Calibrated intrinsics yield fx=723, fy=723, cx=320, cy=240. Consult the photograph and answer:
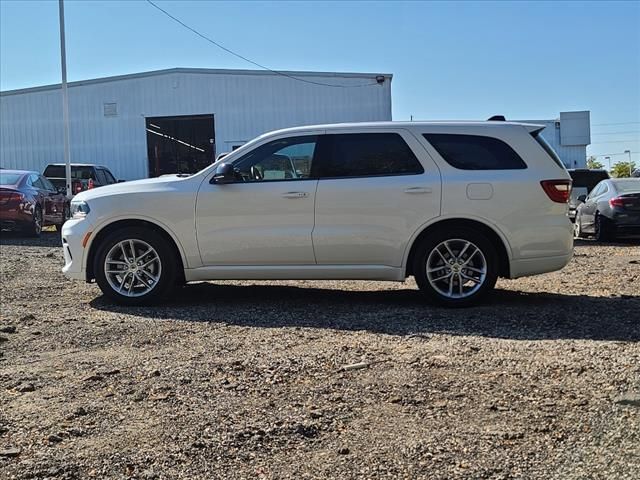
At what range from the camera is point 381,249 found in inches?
270

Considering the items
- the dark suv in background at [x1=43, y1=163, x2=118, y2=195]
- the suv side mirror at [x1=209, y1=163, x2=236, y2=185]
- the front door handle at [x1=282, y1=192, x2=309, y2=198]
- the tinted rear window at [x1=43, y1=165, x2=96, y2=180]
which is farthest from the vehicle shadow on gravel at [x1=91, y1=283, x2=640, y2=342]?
the tinted rear window at [x1=43, y1=165, x2=96, y2=180]

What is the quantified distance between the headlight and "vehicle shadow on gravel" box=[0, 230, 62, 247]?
6.87 metres

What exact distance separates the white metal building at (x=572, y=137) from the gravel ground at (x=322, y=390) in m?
26.7

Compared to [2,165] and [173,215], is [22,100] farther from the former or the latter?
[173,215]

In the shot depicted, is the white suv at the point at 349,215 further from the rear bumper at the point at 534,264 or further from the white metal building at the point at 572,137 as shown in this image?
the white metal building at the point at 572,137

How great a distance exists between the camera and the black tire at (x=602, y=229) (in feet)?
45.3

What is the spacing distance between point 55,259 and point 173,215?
5164 mm

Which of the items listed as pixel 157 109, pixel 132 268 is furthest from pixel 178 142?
pixel 132 268

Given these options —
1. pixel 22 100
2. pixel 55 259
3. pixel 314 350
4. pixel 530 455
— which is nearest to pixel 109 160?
pixel 22 100

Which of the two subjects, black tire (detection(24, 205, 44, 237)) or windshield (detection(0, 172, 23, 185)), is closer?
black tire (detection(24, 205, 44, 237))

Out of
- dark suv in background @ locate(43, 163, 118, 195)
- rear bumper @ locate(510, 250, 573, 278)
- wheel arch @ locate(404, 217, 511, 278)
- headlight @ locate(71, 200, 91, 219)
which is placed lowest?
rear bumper @ locate(510, 250, 573, 278)

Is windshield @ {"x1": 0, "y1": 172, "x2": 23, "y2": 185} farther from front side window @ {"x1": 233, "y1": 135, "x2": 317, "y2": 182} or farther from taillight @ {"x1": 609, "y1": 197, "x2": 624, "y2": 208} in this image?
taillight @ {"x1": 609, "y1": 197, "x2": 624, "y2": 208}

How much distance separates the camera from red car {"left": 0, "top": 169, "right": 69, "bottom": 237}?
48.6 feet

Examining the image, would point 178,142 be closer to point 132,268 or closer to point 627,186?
point 627,186
